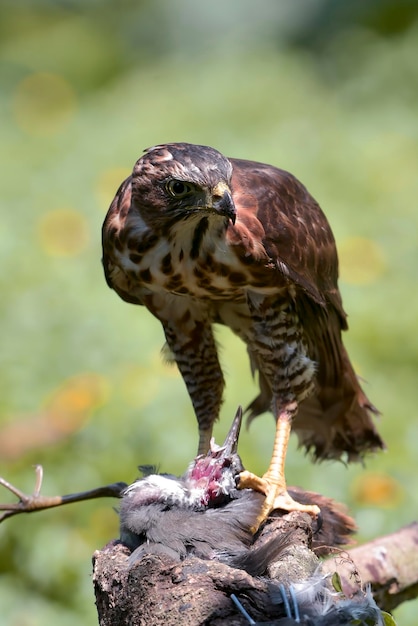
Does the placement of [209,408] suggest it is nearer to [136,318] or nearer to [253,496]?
[253,496]

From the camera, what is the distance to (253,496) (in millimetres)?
3414

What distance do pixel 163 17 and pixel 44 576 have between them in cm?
638

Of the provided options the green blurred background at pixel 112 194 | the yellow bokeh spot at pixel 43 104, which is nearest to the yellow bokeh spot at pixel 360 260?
the green blurred background at pixel 112 194

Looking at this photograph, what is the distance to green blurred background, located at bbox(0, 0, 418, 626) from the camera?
530cm

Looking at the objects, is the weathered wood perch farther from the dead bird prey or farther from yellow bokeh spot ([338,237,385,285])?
yellow bokeh spot ([338,237,385,285])

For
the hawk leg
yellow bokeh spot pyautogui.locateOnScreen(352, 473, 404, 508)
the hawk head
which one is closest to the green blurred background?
yellow bokeh spot pyautogui.locateOnScreen(352, 473, 404, 508)

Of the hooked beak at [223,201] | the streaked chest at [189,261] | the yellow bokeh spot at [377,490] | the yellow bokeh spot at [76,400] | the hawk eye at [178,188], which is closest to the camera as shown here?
the hooked beak at [223,201]

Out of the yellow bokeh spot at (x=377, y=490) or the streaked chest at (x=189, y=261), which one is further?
the yellow bokeh spot at (x=377, y=490)

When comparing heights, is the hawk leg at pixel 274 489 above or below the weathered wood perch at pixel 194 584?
above

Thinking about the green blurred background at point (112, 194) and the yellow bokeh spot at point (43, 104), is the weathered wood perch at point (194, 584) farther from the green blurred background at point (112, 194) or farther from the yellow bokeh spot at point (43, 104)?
the yellow bokeh spot at point (43, 104)

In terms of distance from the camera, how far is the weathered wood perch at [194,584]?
2670mm

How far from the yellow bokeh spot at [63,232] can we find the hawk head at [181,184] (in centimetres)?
353

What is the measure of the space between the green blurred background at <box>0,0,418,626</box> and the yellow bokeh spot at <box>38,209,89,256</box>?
1 centimetres

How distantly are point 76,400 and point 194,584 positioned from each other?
318 cm
